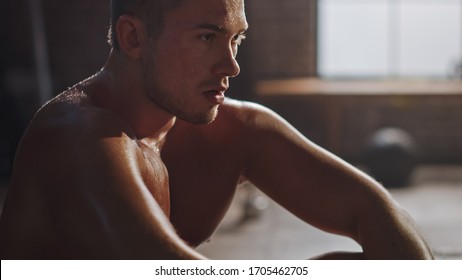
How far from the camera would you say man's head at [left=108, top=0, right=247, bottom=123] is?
3.00 feet

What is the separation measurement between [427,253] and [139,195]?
516 mm

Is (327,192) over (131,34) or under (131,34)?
under

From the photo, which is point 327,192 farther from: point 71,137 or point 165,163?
point 71,137

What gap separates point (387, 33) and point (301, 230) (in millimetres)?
2110

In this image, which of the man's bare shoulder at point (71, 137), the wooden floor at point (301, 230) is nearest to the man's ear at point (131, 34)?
the man's bare shoulder at point (71, 137)

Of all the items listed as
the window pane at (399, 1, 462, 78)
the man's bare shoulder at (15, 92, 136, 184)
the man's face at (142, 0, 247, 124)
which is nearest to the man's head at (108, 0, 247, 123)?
the man's face at (142, 0, 247, 124)

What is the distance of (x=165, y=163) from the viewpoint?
3.60 feet

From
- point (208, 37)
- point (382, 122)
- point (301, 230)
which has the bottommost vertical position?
point (301, 230)

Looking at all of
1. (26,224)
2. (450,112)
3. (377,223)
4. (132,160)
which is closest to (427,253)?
(377,223)

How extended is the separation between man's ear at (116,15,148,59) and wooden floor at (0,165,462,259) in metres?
1.76

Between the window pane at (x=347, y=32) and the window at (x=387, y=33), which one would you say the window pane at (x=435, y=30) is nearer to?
the window at (x=387, y=33)

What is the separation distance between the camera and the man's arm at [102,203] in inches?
30.1

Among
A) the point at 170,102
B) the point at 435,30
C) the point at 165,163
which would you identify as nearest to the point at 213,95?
the point at 170,102

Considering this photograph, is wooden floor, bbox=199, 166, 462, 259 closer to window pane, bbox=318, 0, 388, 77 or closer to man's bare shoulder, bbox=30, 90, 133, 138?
window pane, bbox=318, 0, 388, 77
